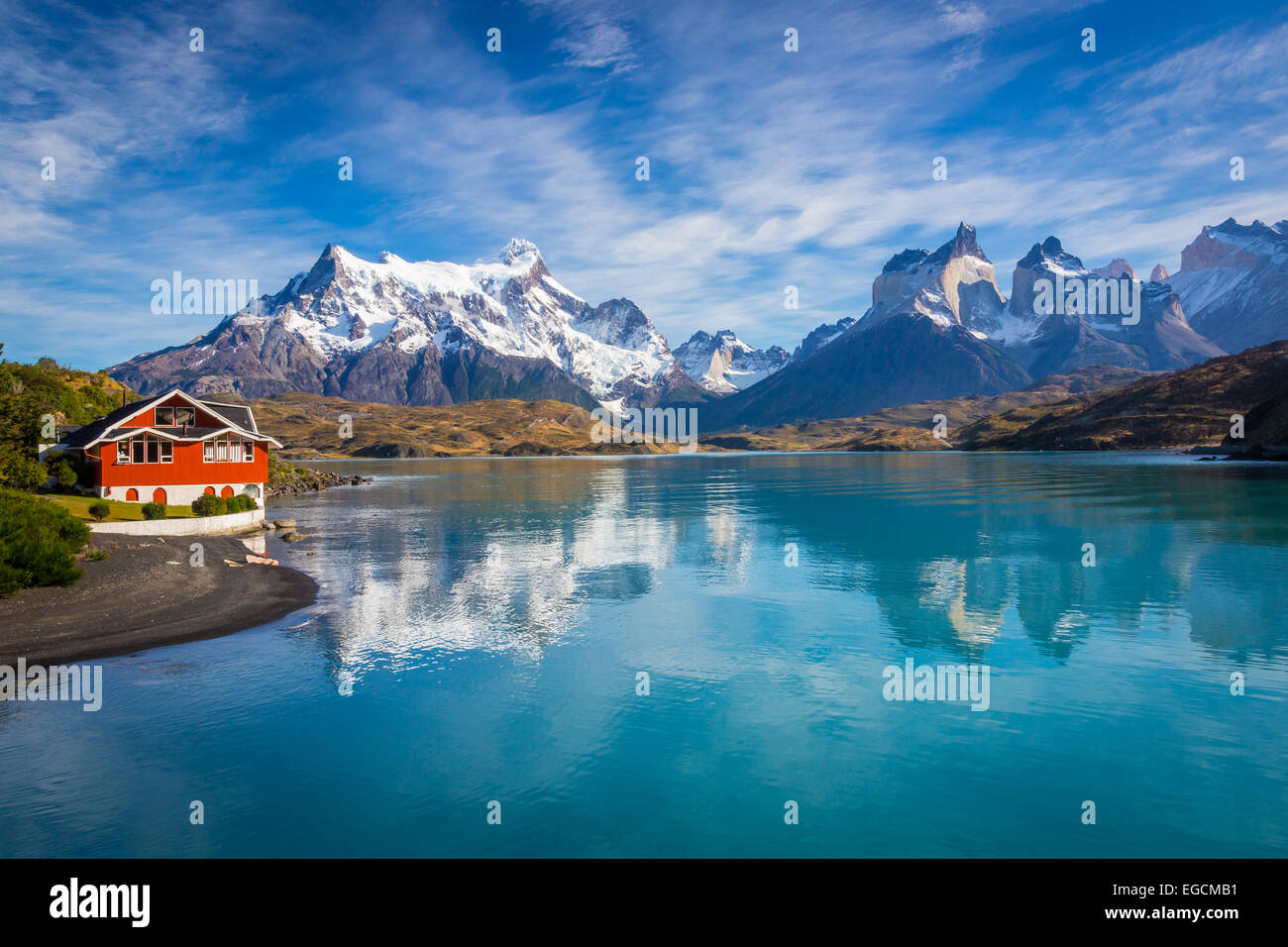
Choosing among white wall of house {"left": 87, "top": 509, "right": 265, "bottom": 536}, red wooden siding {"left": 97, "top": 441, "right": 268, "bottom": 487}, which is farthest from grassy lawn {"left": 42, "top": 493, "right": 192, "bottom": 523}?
red wooden siding {"left": 97, "top": 441, "right": 268, "bottom": 487}

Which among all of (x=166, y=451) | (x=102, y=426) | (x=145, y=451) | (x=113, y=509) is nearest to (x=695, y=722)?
(x=113, y=509)

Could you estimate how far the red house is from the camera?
223 feet

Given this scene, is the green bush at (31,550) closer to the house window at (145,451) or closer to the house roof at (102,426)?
the house window at (145,451)

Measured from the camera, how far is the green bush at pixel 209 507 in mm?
63156

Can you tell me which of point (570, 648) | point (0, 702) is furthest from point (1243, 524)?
point (0, 702)

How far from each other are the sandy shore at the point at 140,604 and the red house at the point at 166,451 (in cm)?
2480

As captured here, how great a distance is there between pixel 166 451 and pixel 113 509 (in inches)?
549

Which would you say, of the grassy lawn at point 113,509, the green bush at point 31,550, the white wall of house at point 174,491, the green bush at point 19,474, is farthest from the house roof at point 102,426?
the green bush at point 31,550

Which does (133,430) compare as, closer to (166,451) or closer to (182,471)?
(166,451)

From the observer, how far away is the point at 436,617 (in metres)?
36.8

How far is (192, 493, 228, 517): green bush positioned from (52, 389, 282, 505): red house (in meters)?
8.14

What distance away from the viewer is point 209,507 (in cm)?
6397

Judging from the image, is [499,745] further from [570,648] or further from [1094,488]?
[1094,488]
